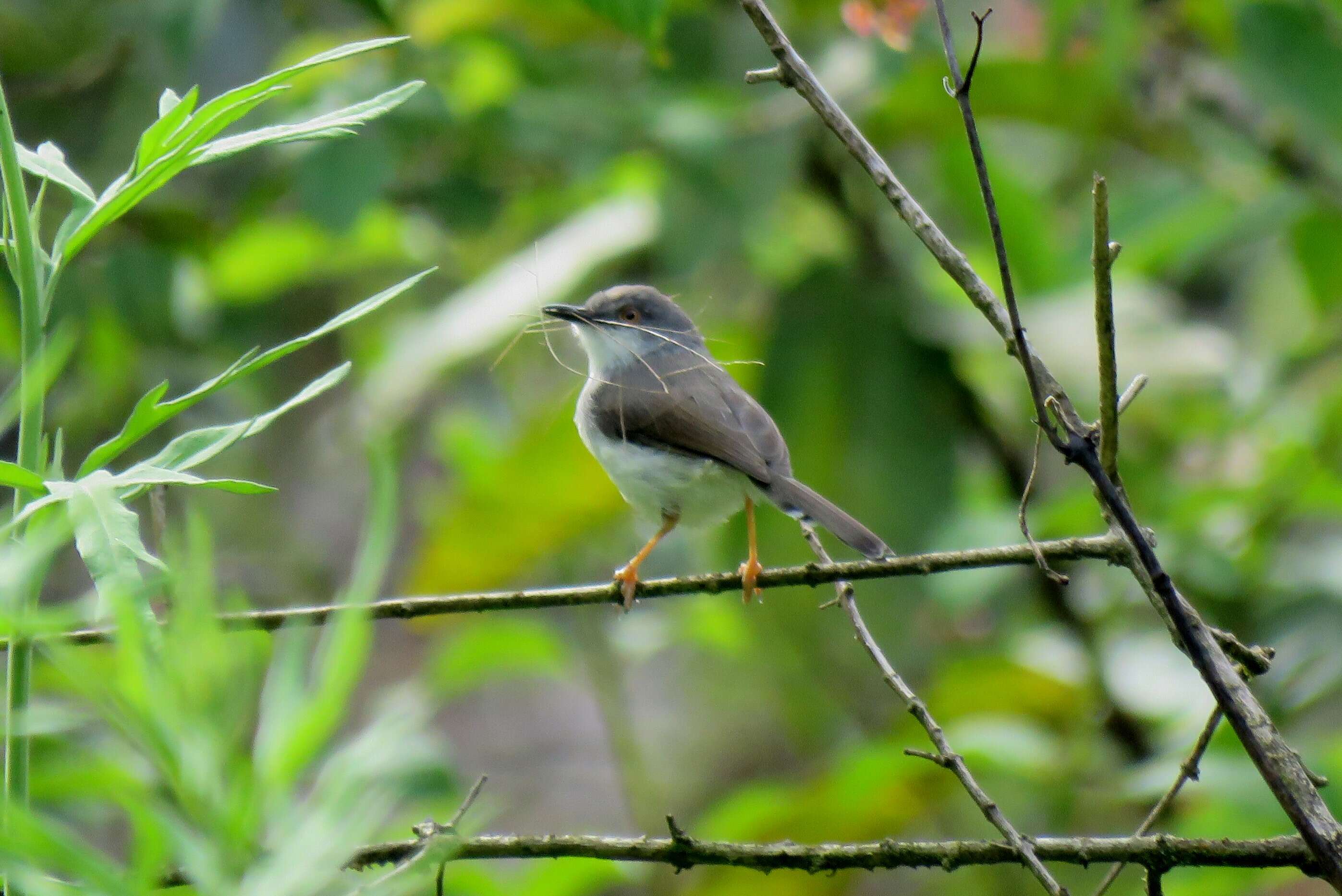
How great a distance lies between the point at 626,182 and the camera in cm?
585

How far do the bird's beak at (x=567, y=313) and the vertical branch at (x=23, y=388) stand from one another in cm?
261

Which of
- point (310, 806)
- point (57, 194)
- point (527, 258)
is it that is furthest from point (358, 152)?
point (310, 806)

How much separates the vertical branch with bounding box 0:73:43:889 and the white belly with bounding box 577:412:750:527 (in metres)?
2.46

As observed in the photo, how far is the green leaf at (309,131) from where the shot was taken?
121cm

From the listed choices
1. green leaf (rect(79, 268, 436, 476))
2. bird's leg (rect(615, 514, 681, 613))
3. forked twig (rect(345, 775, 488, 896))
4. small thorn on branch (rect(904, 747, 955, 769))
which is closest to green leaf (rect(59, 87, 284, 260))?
green leaf (rect(79, 268, 436, 476))

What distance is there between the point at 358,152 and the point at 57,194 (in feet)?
5.36

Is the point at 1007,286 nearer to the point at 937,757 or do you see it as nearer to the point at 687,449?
the point at 937,757

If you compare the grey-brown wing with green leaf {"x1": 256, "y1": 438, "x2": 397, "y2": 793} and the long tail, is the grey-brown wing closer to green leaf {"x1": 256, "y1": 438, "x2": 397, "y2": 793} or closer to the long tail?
the long tail

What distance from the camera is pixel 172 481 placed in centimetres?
106

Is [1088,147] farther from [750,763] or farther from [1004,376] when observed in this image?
[750,763]

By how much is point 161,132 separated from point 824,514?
2.24 meters

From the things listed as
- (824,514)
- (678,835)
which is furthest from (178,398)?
(824,514)

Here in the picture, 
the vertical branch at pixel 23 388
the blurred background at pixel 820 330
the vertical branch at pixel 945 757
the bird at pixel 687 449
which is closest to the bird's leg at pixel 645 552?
the bird at pixel 687 449

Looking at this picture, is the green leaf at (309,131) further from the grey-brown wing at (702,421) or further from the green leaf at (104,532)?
the grey-brown wing at (702,421)
